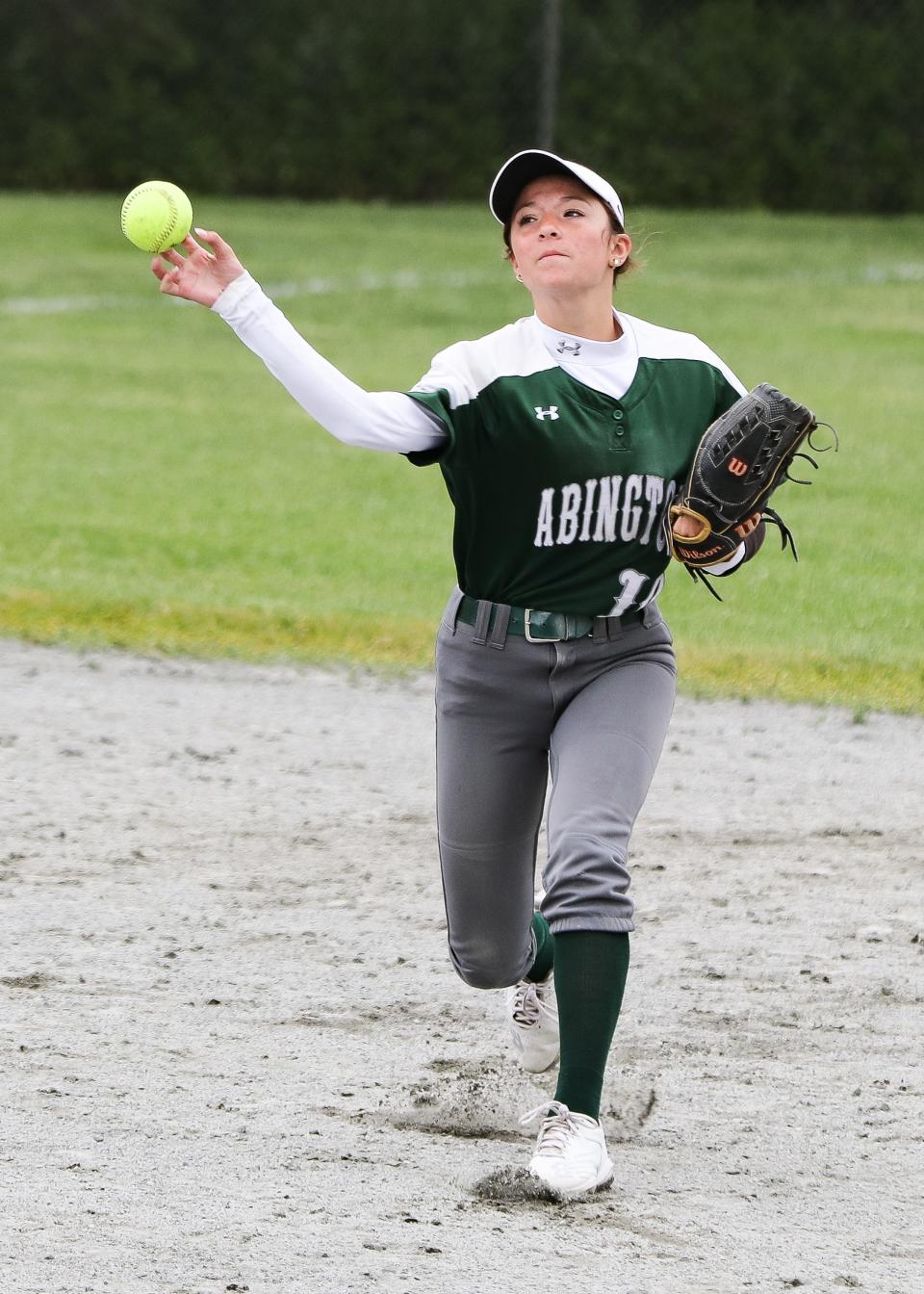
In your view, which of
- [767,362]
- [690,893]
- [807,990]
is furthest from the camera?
[767,362]

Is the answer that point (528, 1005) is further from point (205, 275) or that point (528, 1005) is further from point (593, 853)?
point (205, 275)

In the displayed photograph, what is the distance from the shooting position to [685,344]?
4.23 m

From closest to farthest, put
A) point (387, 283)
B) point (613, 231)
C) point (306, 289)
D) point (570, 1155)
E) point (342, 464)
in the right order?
point (570, 1155) < point (613, 231) < point (342, 464) < point (306, 289) < point (387, 283)

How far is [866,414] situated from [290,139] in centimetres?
1601

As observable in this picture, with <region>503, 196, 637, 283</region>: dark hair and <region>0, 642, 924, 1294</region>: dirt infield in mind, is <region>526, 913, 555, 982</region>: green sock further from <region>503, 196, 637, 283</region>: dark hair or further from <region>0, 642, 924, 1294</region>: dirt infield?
<region>503, 196, 637, 283</region>: dark hair

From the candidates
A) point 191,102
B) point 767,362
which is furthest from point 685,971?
point 191,102

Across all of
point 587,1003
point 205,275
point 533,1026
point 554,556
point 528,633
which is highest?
point 205,275

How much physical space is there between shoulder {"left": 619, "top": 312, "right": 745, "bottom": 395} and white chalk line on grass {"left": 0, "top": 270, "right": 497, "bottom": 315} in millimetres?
15546

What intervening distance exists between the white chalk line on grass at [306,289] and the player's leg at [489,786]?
51.5 ft

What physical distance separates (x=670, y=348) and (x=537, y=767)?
0.93 m

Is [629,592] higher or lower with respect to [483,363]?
lower

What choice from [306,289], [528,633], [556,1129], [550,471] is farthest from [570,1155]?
[306,289]

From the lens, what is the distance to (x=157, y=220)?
411cm

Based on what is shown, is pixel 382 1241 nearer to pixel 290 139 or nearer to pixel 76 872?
pixel 76 872
